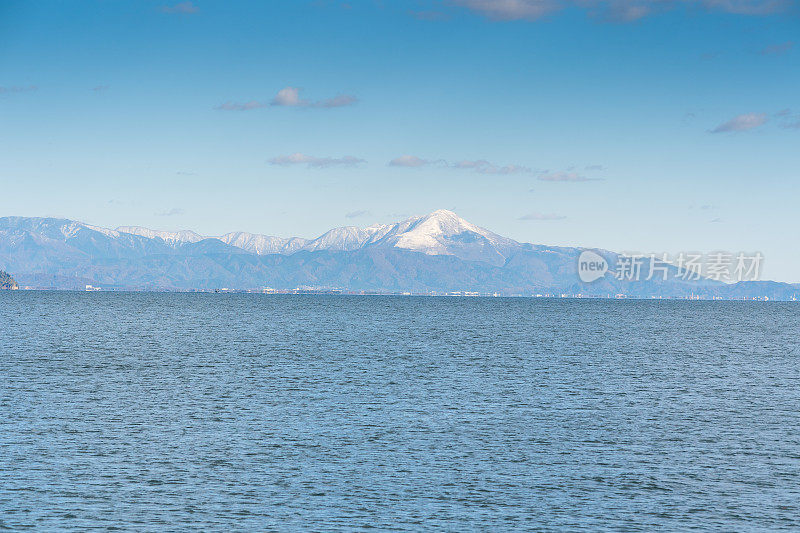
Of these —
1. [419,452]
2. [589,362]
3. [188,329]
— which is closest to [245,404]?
[419,452]

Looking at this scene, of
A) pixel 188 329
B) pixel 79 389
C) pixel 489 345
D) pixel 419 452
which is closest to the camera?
pixel 419 452

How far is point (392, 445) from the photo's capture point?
161ft

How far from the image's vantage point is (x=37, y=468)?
41.1 meters

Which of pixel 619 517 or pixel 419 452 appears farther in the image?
pixel 419 452

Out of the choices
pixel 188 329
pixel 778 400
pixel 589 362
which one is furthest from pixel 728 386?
pixel 188 329

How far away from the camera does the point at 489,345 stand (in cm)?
13012

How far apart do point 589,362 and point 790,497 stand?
65.2 meters

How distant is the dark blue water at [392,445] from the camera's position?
1409 inches

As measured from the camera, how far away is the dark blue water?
35781mm

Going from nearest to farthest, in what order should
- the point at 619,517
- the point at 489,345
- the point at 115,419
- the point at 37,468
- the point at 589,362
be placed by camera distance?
1. the point at 619,517
2. the point at 37,468
3. the point at 115,419
4. the point at 589,362
5. the point at 489,345

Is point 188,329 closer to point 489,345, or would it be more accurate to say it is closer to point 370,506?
point 489,345

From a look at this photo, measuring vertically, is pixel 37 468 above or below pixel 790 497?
below

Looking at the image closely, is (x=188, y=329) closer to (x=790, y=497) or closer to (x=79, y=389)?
(x=79, y=389)

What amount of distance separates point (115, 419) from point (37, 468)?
46.6 feet
